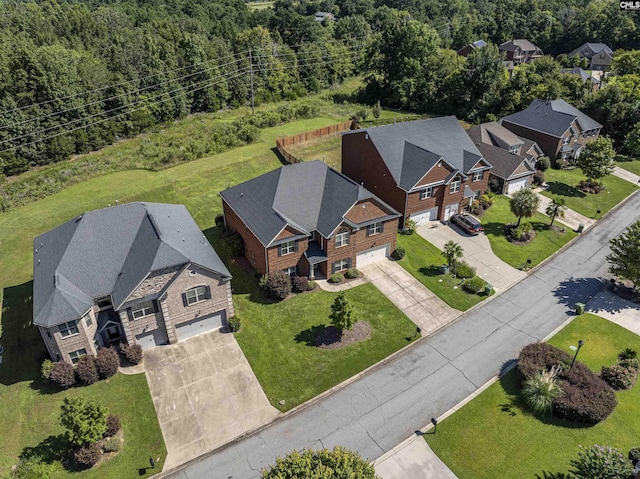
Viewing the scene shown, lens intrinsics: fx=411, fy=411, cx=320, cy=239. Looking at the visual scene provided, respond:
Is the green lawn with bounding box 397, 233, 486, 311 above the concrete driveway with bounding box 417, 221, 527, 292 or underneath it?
above

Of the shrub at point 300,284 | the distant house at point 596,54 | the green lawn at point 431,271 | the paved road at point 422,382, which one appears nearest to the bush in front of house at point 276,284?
the shrub at point 300,284

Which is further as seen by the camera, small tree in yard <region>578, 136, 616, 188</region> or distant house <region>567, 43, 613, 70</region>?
distant house <region>567, 43, 613, 70</region>

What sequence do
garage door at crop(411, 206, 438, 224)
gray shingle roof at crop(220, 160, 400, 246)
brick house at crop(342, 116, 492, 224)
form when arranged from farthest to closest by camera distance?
1. garage door at crop(411, 206, 438, 224)
2. brick house at crop(342, 116, 492, 224)
3. gray shingle roof at crop(220, 160, 400, 246)

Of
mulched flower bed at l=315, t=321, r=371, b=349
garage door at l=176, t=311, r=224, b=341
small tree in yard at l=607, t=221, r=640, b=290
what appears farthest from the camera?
small tree in yard at l=607, t=221, r=640, b=290

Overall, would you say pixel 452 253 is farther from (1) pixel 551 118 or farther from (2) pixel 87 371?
(1) pixel 551 118

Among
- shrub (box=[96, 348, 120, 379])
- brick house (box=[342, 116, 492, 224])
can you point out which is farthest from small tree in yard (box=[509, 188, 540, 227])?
shrub (box=[96, 348, 120, 379])

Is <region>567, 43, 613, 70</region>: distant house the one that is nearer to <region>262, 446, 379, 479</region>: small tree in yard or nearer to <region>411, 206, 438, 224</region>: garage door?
<region>411, 206, 438, 224</region>: garage door

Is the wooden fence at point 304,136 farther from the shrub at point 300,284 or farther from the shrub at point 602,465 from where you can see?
the shrub at point 602,465
